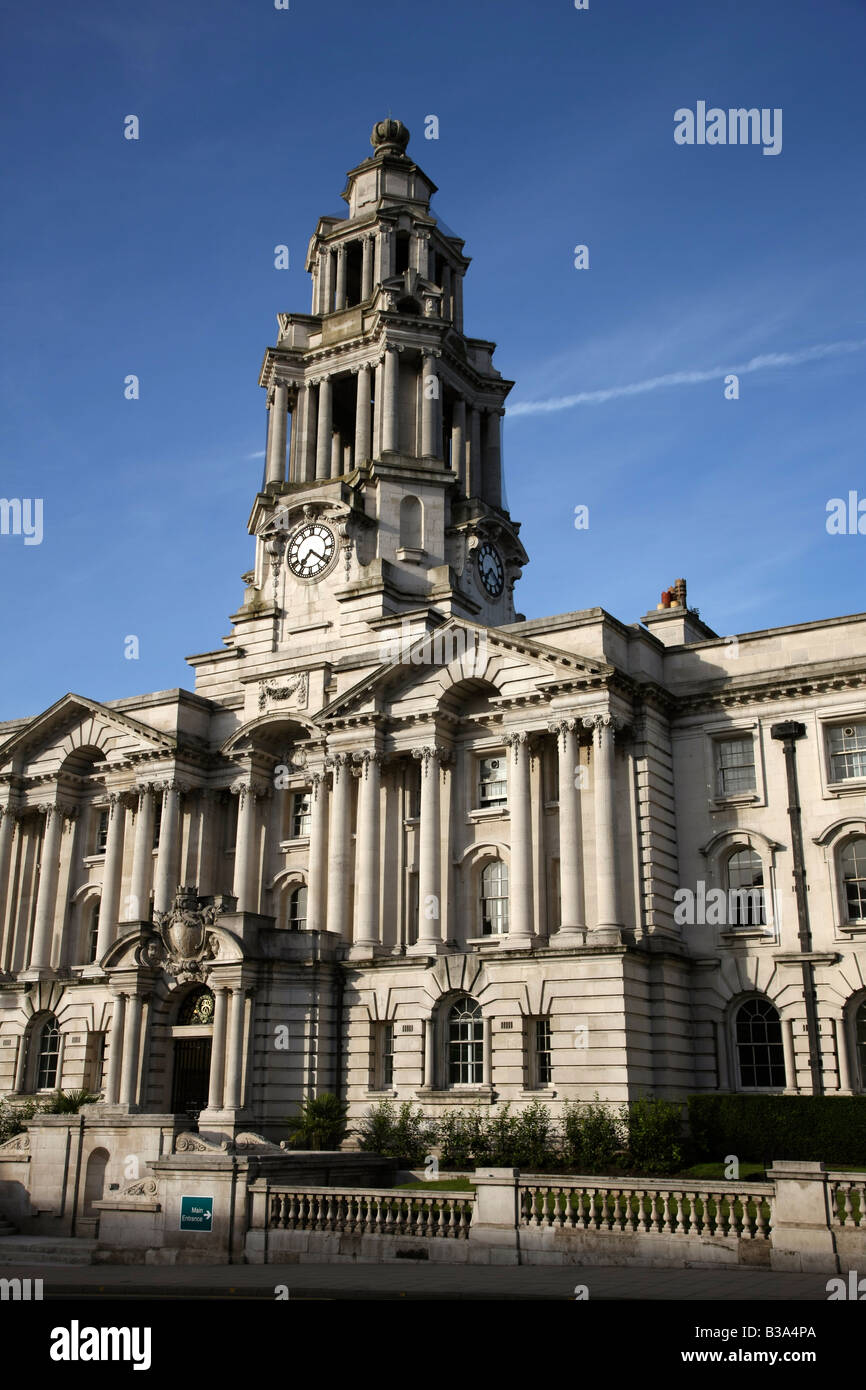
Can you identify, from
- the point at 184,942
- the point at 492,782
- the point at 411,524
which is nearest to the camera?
the point at 184,942

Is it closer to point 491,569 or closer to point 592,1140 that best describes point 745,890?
point 592,1140

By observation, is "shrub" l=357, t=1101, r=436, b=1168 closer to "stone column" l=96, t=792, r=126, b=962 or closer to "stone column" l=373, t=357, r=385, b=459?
"stone column" l=96, t=792, r=126, b=962

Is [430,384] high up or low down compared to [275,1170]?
up

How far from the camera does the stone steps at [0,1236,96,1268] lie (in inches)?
1088

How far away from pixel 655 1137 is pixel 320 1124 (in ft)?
32.0

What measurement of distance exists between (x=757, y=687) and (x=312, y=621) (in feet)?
61.1

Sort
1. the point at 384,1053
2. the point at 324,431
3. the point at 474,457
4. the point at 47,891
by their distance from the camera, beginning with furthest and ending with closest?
the point at 474,457 → the point at 324,431 → the point at 47,891 → the point at 384,1053

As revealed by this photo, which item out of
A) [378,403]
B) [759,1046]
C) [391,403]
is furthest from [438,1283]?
[378,403]

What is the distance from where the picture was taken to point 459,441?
58.4m

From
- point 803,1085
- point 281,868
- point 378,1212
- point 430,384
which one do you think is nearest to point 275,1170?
point 378,1212
